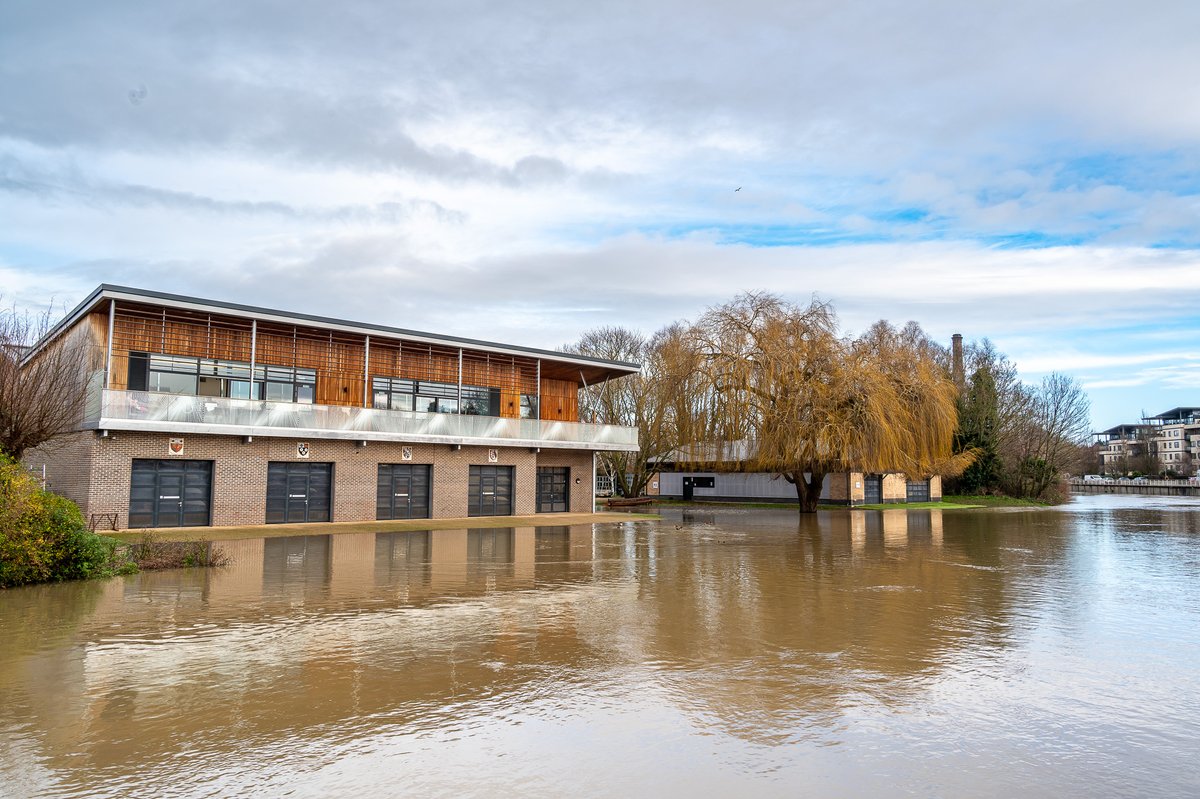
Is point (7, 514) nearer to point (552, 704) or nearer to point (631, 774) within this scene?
point (552, 704)

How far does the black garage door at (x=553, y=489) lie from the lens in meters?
38.0

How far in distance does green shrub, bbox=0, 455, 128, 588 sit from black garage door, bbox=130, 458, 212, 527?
11.8m

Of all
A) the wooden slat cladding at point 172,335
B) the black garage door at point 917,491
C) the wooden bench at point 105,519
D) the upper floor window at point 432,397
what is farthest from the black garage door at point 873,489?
the wooden bench at point 105,519

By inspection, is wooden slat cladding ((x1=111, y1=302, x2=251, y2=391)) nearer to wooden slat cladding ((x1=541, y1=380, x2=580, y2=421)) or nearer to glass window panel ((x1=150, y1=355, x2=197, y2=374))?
glass window panel ((x1=150, y1=355, x2=197, y2=374))

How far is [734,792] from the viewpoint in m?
5.70

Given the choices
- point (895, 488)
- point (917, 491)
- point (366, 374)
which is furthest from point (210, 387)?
point (917, 491)

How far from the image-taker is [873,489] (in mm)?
53531

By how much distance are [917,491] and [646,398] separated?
2123cm

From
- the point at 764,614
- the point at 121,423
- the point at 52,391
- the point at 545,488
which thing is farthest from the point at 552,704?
the point at 545,488

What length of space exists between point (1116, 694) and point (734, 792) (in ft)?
16.1

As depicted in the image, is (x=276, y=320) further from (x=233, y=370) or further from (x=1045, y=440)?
(x=1045, y=440)

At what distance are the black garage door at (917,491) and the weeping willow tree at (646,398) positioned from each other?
17801 mm

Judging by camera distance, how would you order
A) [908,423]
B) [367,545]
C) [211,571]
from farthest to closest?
[908,423] → [367,545] → [211,571]

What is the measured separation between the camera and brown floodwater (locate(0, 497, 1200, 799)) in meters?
5.96
